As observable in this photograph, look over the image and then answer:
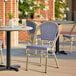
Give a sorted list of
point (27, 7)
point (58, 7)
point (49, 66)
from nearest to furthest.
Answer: point (49, 66), point (27, 7), point (58, 7)

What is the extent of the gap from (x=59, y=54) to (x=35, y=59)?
109 centimetres

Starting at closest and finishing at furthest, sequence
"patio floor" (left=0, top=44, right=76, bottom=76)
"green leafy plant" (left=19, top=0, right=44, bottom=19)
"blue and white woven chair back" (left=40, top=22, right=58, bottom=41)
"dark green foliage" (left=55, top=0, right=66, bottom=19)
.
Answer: "patio floor" (left=0, top=44, right=76, bottom=76)
"blue and white woven chair back" (left=40, top=22, right=58, bottom=41)
"green leafy plant" (left=19, top=0, right=44, bottom=19)
"dark green foliage" (left=55, top=0, right=66, bottom=19)

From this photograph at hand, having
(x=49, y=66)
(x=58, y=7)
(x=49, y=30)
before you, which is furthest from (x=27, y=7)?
(x=49, y=66)

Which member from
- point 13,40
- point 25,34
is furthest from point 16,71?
point 25,34

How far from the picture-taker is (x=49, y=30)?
707 cm

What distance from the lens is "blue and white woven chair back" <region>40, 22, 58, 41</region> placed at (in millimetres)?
6965

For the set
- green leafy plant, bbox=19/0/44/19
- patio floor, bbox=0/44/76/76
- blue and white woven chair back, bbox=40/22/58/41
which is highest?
green leafy plant, bbox=19/0/44/19

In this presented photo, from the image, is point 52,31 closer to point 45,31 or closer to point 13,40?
point 45,31

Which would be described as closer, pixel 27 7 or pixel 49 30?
pixel 49 30

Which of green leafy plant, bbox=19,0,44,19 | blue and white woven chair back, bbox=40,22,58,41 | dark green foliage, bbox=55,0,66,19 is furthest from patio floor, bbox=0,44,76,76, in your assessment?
dark green foliage, bbox=55,0,66,19

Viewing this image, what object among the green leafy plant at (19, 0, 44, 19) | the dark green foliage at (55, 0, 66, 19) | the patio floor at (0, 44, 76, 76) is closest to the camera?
the patio floor at (0, 44, 76, 76)

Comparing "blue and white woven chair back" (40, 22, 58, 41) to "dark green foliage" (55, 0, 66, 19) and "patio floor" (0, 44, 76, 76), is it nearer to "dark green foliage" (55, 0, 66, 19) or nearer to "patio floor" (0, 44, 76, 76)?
"patio floor" (0, 44, 76, 76)

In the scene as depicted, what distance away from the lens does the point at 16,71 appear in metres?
6.44

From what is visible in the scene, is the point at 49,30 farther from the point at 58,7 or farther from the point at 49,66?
the point at 58,7
